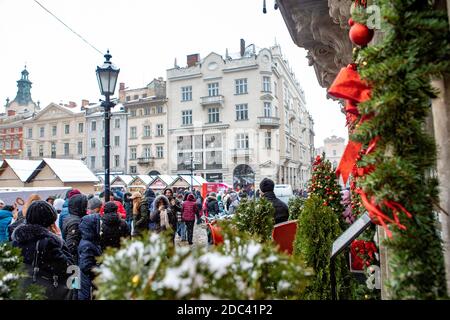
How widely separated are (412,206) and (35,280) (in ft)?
Result: 10.7

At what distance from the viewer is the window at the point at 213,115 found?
41.7m

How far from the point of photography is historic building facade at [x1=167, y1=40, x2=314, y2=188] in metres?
39.1

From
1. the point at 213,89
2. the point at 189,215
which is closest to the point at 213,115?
the point at 213,89

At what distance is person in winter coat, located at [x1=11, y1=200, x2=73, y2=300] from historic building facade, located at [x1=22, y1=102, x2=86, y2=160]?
49058 mm

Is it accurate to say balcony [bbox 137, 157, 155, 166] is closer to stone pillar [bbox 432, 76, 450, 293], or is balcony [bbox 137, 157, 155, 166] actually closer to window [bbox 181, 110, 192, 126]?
window [bbox 181, 110, 192, 126]

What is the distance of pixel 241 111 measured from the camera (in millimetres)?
40531

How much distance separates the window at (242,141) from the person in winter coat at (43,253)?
1424 inches

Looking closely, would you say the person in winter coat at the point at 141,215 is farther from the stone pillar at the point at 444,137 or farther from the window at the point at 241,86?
the window at the point at 241,86

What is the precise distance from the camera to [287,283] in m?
1.20

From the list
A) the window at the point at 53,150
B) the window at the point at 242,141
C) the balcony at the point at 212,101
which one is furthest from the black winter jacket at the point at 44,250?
the window at the point at 53,150

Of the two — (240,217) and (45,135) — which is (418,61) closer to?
(240,217)

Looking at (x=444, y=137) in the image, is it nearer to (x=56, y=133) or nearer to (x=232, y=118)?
(x=232, y=118)
